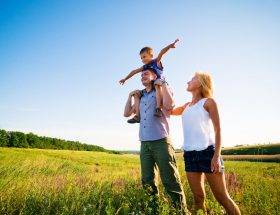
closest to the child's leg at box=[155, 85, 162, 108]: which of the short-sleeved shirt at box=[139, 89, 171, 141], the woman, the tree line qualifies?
the short-sleeved shirt at box=[139, 89, 171, 141]

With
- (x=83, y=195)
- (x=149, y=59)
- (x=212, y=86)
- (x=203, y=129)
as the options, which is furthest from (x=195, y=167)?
(x=149, y=59)

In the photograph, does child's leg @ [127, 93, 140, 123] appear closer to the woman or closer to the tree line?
the woman

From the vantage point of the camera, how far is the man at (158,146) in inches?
132

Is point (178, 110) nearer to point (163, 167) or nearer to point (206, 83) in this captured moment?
point (206, 83)

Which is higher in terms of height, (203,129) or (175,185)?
(203,129)

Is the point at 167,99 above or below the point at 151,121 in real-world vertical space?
above

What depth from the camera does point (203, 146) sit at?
2920 mm

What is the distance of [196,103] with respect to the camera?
10.4 ft

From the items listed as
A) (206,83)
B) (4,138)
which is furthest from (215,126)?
(4,138)

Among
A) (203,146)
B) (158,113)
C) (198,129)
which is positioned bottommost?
(203,146)

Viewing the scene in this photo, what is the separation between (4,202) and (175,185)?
2.52 metres

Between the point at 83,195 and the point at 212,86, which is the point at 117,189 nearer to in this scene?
the point at 83,195

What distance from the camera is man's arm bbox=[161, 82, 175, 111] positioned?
347cm

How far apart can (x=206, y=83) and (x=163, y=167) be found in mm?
1389
